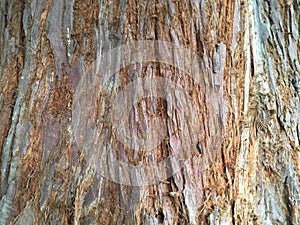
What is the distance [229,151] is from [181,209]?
250 mm

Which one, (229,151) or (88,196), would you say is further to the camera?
(229,151)

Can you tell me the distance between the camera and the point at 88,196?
117 cm

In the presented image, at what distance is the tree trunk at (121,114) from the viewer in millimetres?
1176

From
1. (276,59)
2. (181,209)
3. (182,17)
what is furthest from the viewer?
(276,59)

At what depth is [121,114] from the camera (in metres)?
1.20

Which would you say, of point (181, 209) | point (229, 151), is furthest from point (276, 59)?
point (181, 209)

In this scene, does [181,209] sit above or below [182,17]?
below

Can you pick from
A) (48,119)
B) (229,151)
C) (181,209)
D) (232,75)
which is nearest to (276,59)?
(232,75)

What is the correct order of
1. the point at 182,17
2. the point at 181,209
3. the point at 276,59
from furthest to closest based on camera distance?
the point at 276,59, the point at 182,17, the point at 181,209

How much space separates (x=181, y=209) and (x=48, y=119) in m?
0.46

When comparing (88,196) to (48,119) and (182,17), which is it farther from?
(182,17)

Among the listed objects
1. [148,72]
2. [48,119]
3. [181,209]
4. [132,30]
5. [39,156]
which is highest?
[132,30]

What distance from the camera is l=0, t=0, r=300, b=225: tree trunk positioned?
1.18 metres

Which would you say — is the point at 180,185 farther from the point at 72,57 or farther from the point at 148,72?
the point at 72,57
